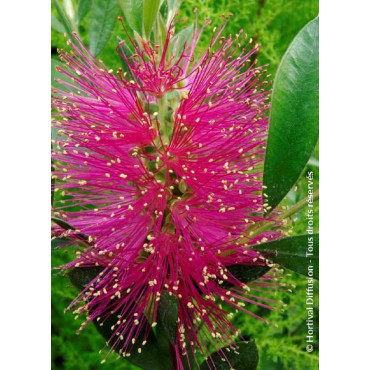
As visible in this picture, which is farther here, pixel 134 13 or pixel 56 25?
pixel 56 25

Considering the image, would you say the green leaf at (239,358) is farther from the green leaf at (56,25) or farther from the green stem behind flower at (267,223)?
the green leaf at (56,25)

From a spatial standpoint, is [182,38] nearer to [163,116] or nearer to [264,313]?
[163,116]

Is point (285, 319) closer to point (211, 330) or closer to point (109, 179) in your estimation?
point (211, 330)

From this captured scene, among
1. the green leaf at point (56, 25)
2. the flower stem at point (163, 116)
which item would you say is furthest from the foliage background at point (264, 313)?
the flower stem at point (163, 116)

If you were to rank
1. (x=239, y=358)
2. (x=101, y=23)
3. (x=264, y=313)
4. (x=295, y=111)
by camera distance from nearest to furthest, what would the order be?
1. (x=295, y=111)
2. (x=239, y=358)
3. (x=101, y=23)
4. (x=264, y=313)

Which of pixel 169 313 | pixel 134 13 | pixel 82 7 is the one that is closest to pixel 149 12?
pixel 134 13

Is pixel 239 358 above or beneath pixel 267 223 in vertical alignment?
beneath
